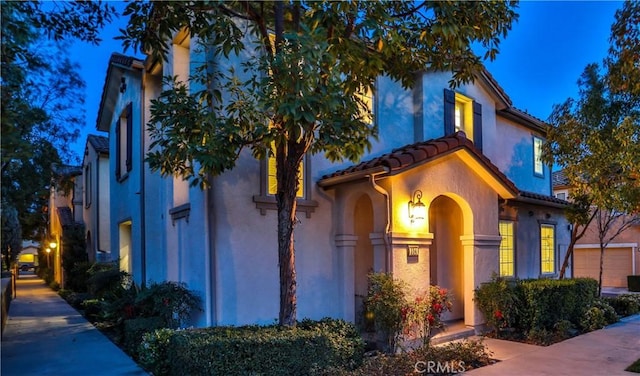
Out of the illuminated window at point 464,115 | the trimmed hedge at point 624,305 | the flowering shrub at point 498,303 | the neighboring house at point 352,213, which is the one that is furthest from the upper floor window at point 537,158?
the flowering shrub at point 498,303

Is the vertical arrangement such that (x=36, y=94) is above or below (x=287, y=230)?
above

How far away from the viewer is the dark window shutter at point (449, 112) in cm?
1214

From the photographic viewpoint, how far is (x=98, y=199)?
732 inches

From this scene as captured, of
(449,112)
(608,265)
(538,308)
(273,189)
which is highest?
(449,112)

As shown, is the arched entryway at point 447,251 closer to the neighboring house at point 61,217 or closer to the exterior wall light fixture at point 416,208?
the exterior wall light fixture at point 416,208

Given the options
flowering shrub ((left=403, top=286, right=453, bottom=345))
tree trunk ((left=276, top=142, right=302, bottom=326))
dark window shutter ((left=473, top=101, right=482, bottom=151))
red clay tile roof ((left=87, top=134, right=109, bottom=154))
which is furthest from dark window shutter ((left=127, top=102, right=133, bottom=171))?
dark window shutter ((left=473, top=101, right=482, bottom=151))

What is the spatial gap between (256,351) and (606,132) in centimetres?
1004

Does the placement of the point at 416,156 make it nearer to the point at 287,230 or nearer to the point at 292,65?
the point at 287,230

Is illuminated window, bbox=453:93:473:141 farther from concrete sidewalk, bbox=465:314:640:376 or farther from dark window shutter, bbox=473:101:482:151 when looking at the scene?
concrete sidewalk, bbox=465:314:640:376

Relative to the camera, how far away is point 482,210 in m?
10.4

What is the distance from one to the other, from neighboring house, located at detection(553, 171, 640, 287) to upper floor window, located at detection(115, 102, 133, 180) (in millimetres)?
21328

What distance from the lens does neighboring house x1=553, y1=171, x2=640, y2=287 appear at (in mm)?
24469

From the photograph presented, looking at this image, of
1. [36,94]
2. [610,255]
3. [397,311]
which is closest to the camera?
[36,94]

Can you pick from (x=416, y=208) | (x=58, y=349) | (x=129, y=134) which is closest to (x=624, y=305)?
(x=416, y=208)
